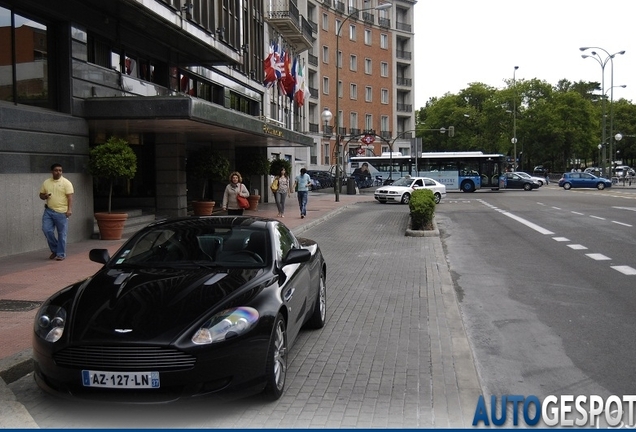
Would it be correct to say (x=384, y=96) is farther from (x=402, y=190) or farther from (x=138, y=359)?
(x=138, y=359)

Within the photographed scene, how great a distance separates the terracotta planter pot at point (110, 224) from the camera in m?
16.0

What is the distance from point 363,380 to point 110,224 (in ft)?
38.6

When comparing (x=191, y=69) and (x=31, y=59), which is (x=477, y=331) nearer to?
(x=31, y=59)

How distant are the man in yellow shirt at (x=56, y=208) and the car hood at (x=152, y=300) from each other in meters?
7.30

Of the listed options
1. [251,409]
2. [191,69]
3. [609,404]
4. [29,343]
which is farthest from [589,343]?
[191,69]

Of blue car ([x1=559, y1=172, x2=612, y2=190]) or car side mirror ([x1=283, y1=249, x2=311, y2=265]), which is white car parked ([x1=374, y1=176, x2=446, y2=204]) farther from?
car side mirror ([x1=283, y1=249, x2=311, y2=265])

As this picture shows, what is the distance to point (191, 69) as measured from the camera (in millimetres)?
25250

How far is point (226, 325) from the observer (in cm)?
482

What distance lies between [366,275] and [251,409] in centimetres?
694

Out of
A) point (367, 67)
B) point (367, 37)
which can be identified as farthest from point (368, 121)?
point (367, 37)

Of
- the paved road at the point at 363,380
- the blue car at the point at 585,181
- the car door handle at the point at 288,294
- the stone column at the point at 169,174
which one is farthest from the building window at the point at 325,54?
the car door handle at the point at 288,294

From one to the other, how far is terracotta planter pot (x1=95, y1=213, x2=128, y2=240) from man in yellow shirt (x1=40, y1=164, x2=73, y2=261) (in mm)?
3274

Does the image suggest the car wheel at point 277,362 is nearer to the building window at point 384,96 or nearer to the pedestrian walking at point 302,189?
the pedestrian walking at point 302,189

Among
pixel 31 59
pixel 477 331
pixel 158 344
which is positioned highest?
pixel 31 59
